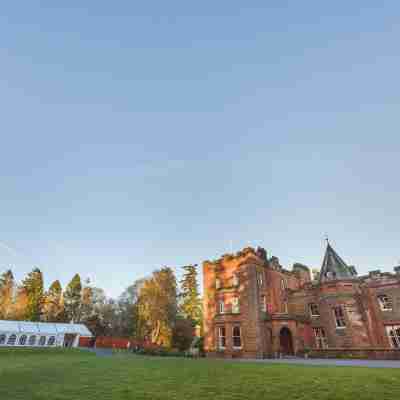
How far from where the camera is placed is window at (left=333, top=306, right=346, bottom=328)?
101ft

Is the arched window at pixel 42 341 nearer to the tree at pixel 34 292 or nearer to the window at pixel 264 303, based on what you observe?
the tree at pixel 34 292

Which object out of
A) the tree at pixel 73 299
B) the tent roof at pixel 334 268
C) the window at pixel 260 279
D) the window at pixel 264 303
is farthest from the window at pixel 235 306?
the tree at pixel 73 299

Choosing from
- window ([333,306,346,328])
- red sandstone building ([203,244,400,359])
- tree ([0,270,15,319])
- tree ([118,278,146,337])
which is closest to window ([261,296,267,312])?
red sandstone building ([203,244,400,359])

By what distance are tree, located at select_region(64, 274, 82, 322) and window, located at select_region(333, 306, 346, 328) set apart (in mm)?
56739

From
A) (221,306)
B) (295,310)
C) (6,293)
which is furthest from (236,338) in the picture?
(6,293)

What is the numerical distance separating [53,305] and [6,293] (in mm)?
9694

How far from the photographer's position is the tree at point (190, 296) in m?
61.1

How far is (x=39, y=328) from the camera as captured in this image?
43656 mm

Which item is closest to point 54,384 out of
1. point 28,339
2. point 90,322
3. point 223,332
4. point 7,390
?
point 7,390

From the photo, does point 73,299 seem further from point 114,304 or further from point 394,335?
point 394,335

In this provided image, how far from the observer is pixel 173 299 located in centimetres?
5262

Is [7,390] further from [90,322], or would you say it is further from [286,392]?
[90,322]

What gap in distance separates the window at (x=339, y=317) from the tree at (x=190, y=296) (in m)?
33.3

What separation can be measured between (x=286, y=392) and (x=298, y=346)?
24.7 metres
